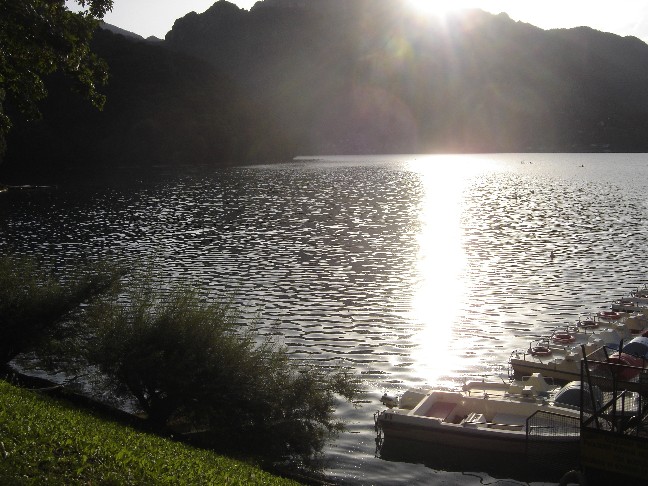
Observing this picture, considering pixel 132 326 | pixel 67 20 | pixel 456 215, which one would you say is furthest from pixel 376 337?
pixel 456 215

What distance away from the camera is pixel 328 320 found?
129 feet

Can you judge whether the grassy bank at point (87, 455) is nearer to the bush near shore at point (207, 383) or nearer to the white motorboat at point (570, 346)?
the bush near shore at point (207, 383)

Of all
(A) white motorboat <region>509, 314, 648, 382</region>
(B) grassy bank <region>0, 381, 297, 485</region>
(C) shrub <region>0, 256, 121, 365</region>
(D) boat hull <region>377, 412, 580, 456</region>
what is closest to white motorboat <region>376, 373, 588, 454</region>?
(D) boat hull <region>377, 412, 580, 456</region>

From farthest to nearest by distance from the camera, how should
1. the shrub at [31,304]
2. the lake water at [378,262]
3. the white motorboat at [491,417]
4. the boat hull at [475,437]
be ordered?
the lake water at [378,262] → the shrub at [31,304] → the white motorboat at [491,417] → the boat hull at [475,437]

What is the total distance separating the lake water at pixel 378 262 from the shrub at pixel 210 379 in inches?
79.5

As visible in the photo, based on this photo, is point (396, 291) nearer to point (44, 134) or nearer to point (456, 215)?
point (456, 215)

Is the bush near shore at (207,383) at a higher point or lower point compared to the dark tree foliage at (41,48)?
lower

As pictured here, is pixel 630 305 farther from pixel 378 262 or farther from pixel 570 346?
pixel 378 262

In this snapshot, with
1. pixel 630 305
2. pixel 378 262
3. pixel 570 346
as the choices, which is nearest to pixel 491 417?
pixel 570 346

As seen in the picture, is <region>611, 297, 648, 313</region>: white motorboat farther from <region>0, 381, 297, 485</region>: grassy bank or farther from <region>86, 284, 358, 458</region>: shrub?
<region>0, 381, 297, 485</region>: grassy bank

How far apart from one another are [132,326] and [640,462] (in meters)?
15.1

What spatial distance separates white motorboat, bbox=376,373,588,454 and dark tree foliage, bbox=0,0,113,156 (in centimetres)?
1468

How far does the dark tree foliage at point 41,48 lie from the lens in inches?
731

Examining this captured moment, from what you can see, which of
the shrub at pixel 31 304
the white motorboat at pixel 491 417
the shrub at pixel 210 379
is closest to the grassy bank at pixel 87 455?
the shrub at pixel 210 379
